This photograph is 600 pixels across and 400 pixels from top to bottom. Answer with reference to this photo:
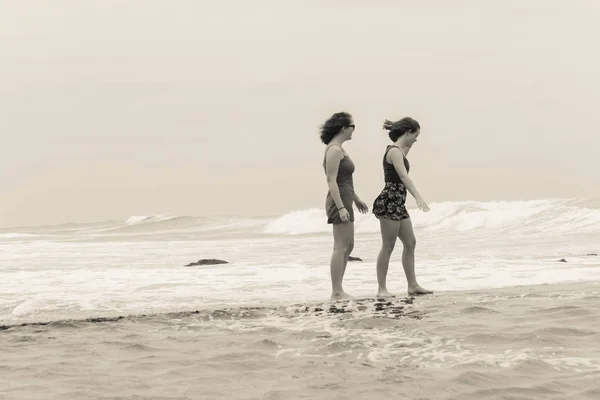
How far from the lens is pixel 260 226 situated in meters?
37.5

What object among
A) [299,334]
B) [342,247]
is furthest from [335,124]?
[299,334]

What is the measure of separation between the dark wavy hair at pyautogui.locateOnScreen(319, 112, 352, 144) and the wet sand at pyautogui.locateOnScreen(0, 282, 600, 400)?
1711 millimetres

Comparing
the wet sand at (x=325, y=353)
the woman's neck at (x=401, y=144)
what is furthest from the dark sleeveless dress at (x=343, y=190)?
the wet sand at (x=325, y=353)

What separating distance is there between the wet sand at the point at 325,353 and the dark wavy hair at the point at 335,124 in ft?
5.62

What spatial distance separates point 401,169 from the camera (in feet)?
24.1

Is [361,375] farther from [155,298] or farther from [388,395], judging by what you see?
[155,298]

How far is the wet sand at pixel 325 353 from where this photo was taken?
388 centimetres

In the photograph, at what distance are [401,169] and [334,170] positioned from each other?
0.67 metres

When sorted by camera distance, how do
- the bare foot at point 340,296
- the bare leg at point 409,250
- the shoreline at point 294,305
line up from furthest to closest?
1. the bare leg at point 409,250
2. the bare foot at point 340,296
3. the shoreline at point 294,305

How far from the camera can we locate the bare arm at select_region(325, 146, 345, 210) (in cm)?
724

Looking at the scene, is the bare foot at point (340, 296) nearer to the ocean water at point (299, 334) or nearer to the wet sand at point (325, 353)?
the ocean water at point (299, 334)

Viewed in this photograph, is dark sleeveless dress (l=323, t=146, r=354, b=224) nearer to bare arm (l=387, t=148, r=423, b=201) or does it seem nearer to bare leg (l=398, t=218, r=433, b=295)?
bare arm (l=387, t=148, r=423, b=201)

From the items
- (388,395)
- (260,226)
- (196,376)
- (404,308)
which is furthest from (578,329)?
(260,226)

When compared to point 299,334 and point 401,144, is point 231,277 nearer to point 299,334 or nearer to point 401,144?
point 401,144
